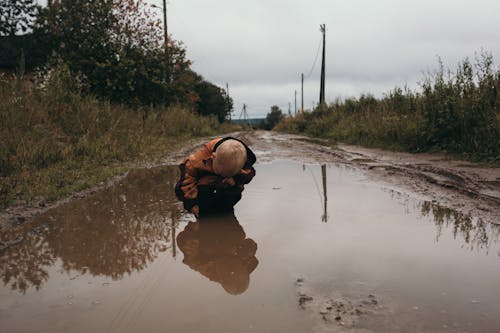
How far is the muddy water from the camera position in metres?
1.74

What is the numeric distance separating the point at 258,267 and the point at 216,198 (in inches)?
48.7

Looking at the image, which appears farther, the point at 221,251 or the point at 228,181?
the point at 228,181

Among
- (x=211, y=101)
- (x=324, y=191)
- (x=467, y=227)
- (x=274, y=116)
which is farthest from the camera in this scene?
(x=274, y=116)

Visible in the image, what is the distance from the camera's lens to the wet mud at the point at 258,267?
1738mm

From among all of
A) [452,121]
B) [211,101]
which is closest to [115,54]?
[452,121]

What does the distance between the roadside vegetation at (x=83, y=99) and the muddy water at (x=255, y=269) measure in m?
1.43

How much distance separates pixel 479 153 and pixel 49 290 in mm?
7216

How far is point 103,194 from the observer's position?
4.47 metres

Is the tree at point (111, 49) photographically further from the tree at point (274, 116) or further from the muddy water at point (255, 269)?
the tree at point (274, 116)

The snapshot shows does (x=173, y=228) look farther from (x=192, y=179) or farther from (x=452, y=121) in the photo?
(x=452, y=121)

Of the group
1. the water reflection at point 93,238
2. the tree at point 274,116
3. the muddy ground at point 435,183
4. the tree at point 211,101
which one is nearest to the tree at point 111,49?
the muddy ground at point 435,183

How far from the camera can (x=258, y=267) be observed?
2371 mm

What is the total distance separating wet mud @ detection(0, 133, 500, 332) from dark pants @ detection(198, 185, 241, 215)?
0.12 metres

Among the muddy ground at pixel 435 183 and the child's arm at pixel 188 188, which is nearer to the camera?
the child's arm at pixel 188 188
